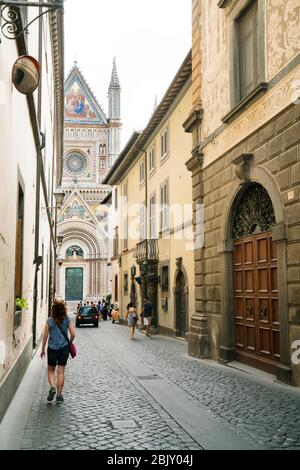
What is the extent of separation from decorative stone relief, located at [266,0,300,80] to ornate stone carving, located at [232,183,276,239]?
2.22 m

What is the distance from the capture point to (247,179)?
10.5 meters

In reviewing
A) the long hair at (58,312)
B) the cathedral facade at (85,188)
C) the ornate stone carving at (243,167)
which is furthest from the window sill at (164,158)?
the cathedral facade at (85,188)

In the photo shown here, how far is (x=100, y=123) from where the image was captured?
6619 centimetres

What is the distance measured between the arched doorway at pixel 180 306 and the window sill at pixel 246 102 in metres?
8.67

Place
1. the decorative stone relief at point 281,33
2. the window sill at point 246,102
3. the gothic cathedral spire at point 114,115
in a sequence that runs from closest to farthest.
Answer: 1. the decorative stone relief at point 281,33
2. the window sill at point 246,102
3. the gothic cathedral spire at point 114,115

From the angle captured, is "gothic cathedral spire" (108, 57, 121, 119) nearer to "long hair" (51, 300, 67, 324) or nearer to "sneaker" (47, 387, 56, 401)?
"long hair" (51, 300, 67, 324)

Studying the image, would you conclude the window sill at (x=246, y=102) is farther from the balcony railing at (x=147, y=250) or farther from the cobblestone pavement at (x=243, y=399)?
the balcony railing at (x=147, y=250)

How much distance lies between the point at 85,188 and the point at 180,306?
44325mm

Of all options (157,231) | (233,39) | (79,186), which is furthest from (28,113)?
(79,186)

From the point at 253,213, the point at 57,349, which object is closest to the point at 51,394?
the point at 57,349

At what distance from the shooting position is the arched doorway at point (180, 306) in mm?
19031

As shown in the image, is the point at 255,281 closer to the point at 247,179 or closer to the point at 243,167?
the point at 247,179

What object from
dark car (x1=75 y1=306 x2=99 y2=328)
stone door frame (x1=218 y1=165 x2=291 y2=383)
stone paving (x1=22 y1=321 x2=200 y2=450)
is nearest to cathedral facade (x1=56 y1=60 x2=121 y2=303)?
dark car (x1=75 y1=306 x2=99 y2=328)

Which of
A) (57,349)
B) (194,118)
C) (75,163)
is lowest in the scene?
(57,349)
